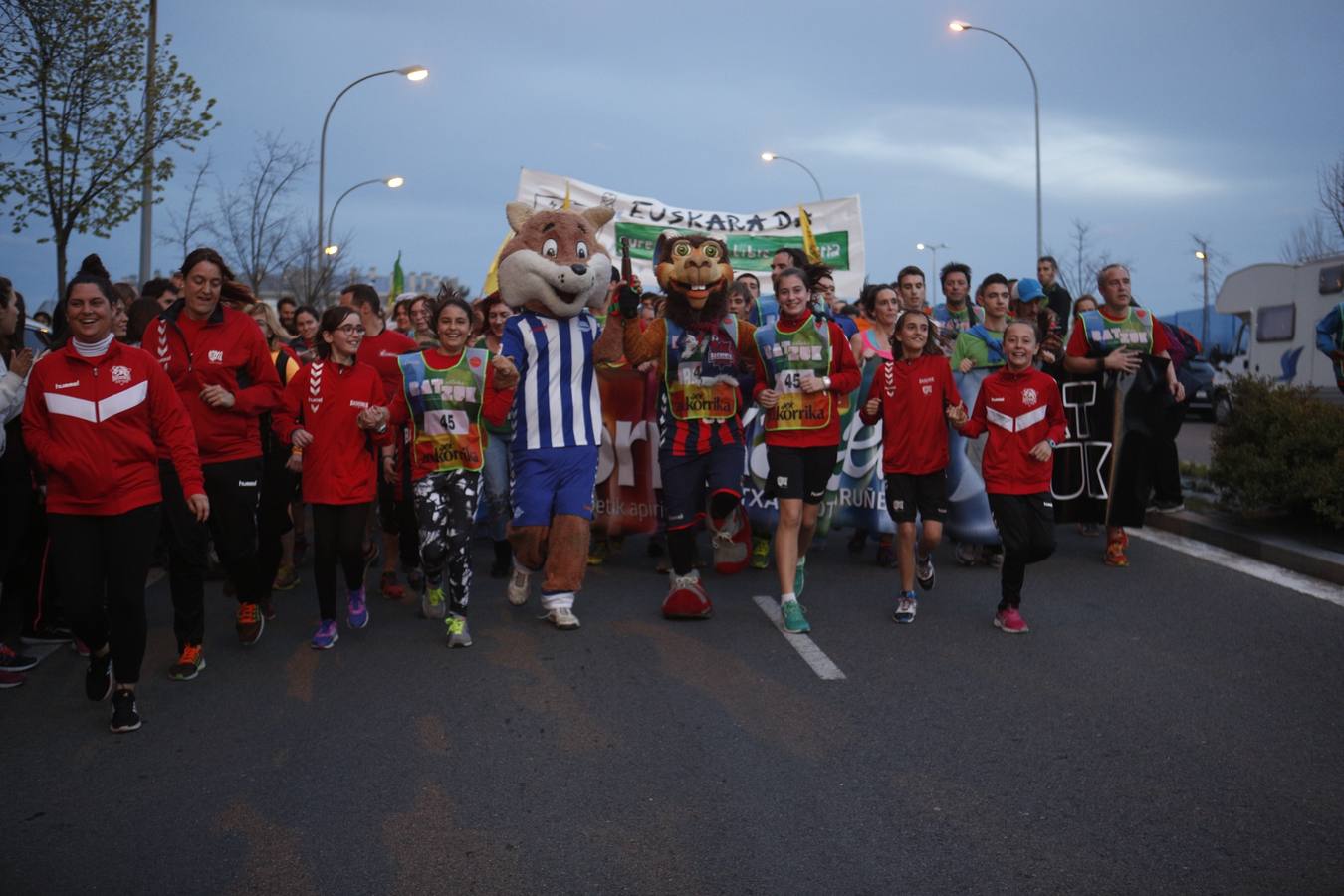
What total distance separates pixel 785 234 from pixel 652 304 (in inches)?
172

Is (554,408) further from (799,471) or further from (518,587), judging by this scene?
(799,471)

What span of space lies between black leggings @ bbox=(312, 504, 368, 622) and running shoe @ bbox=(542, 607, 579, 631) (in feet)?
3.84

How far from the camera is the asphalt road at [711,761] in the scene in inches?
144

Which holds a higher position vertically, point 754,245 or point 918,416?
point 754,245

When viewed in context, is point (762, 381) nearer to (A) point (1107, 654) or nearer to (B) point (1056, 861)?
(A) point (1107, 654)

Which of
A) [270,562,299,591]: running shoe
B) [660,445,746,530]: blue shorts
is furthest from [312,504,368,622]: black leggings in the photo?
[270,562,299,591]: running shoe

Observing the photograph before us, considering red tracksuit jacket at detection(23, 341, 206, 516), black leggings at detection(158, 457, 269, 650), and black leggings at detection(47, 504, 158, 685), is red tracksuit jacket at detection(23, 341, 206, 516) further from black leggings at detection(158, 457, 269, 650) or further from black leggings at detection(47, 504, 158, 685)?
black leggings at detection(158, 457, 269, 650)

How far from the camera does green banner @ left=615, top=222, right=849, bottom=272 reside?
1361 centimetres

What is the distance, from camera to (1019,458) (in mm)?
6910

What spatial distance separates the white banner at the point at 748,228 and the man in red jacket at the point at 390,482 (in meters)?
5.36

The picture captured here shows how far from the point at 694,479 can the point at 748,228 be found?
7591mm

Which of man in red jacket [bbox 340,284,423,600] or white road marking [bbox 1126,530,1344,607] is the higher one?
man in red jacket [bbox 340,284,423,600]

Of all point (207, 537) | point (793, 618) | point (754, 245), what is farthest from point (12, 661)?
point (754, 245)

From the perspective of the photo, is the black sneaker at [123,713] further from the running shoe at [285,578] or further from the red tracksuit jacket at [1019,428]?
the red tracksuit jacket at [1019,428]
